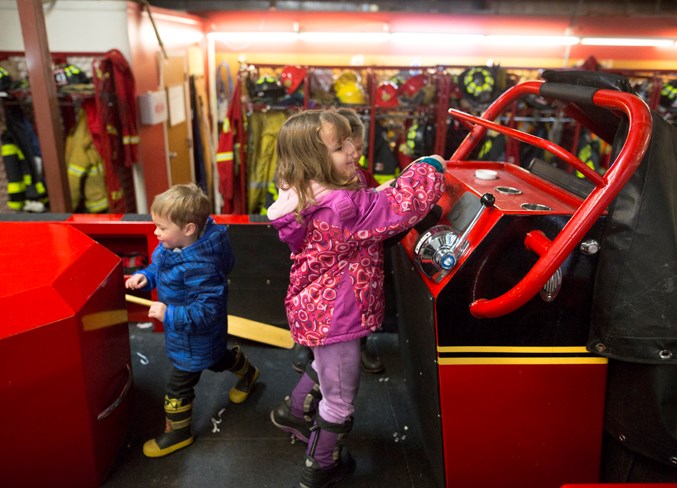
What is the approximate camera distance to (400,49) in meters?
7.30

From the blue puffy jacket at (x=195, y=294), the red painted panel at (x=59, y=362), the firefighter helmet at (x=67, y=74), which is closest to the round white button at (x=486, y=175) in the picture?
A: the blue puffy jacket at (x=195, y=294)

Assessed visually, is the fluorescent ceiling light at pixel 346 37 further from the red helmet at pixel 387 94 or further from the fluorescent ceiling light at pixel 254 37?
the red helmet at pixel 387 94

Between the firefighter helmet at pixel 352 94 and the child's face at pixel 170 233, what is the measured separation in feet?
12.0

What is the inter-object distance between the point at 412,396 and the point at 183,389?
3.12 ft

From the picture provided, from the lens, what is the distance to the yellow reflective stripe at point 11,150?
15.3 ft

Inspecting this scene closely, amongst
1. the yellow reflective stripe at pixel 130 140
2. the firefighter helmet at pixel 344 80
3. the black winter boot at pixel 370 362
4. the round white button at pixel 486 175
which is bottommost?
the black winter boot at pixel 370 362

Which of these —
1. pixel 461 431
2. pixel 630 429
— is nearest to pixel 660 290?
pixel 630 429

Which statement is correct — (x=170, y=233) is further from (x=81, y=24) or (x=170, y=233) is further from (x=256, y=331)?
(x=81, y=24)

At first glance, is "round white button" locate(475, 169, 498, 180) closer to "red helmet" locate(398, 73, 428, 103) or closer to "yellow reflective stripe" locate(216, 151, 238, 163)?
"red helmet" locate(398, 73, 428, 103)

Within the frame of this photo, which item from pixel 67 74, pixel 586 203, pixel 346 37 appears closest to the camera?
pixel 586 203

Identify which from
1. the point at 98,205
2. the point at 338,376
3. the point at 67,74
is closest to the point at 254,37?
the point at 67,74

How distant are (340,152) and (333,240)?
28 centimetres

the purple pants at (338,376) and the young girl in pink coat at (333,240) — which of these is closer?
the young girl in pink coat at (333,240)

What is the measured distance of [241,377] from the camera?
96.5 inches
